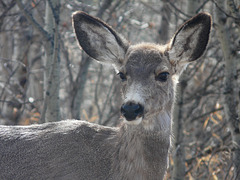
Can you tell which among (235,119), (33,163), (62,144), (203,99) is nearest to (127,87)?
(62,144)

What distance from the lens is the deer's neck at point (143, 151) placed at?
182 inches

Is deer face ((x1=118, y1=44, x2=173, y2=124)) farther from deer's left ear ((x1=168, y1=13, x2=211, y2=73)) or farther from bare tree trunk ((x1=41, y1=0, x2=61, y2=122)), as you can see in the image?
bare tree trunk ((x1=41, y1=0, x2=61, y2=122))

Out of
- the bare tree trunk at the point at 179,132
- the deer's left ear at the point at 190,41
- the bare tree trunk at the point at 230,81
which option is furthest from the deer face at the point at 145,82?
the bare tree trunk at the point at 179,132

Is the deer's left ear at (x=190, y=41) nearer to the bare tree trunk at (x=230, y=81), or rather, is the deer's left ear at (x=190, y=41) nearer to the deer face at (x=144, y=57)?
the deer face at (x=144, y=57)

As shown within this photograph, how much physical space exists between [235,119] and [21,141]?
3128mm

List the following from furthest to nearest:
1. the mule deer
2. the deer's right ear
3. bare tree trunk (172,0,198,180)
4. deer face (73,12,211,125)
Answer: bare tree trunk (172,0,198,180), the deer's right ear, the mule deer, deer face (73,12,211,125)

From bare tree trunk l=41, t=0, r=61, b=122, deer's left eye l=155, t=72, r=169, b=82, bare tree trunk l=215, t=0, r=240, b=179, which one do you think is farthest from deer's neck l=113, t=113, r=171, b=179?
bare tree trunk l=41, t=0, r=61, b=122

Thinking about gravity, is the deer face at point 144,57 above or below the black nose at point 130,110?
above

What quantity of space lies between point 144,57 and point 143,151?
1166mm

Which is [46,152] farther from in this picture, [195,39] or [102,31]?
[195,39]

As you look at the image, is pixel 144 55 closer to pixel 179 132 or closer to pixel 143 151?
pixel 143 151

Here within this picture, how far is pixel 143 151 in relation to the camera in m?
4.68

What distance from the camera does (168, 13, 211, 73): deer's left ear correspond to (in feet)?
15.8

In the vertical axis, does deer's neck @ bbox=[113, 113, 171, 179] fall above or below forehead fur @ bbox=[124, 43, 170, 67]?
below
